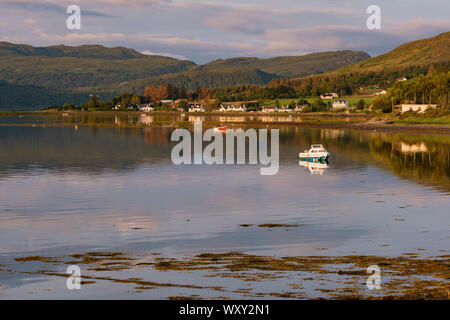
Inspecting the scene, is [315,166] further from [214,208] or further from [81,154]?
[81,154]

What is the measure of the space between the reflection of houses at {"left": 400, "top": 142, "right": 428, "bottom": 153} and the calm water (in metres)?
12.7

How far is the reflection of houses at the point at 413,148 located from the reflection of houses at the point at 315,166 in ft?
78.5

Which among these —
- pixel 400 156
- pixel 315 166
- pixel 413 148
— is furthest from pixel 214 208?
pixel 413 148

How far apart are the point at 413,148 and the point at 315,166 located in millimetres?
33238

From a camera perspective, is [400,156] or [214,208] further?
[400,156]

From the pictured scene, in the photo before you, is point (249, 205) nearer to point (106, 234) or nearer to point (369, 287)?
point (106, 234)

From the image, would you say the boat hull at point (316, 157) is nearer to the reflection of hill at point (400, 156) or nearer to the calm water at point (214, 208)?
the calm water at point (214, 208)

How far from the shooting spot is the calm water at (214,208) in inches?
1184

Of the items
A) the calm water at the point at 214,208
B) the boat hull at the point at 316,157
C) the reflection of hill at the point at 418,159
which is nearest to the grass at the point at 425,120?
the reflection of hill at the point at 418,159

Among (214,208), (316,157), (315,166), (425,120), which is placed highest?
(425,120)

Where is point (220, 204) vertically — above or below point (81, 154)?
below

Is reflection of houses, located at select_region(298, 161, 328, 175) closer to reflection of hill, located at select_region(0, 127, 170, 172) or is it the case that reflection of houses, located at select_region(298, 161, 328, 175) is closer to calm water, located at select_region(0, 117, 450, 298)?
calm water, located at select_region(0, 117, 450, 298)

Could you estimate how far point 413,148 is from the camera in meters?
102
